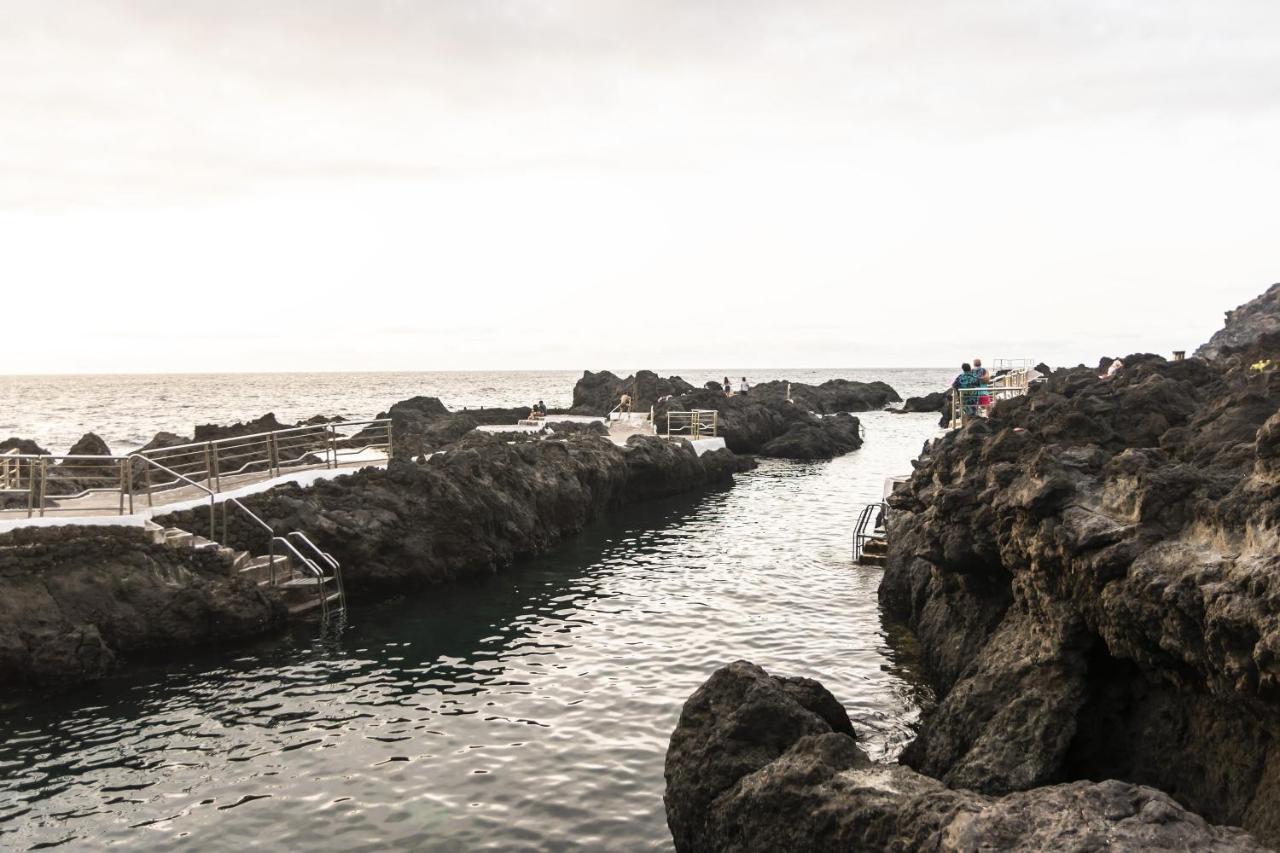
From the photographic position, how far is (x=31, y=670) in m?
16.2

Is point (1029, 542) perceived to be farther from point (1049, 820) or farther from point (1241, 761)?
point (1049, 820)

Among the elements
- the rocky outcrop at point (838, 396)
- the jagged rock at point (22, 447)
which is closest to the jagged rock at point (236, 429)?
the jagged rock at point (22, 447)

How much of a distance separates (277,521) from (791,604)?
43.9ft

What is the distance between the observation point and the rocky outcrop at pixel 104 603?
647 inches

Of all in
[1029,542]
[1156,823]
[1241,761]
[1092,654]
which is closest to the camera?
[1156,823]

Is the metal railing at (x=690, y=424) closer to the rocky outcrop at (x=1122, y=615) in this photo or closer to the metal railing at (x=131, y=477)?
the metal railing at (x=131, y=477)

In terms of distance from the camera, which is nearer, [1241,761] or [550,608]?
[1241,761]

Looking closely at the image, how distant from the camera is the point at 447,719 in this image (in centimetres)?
1533

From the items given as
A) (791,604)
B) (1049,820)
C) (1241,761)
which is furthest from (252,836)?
(791,604)

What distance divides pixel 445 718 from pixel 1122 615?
35.3 ft

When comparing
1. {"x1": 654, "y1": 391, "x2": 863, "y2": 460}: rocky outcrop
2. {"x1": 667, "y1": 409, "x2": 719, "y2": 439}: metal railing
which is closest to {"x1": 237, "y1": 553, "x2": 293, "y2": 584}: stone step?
{"x1": 667, "y1": 409, "x2": 719, "y2": 439}: metal railing

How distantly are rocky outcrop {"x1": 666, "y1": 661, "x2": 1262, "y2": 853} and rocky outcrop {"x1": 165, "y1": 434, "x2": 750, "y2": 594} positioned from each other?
1469 centimetres

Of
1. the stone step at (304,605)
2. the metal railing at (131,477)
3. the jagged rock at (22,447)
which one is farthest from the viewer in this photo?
the jagged rock at (22,447)

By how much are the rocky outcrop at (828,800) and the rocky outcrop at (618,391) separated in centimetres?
5993
